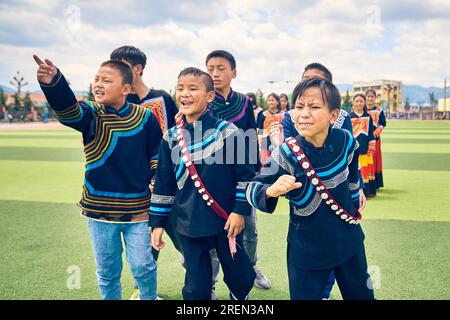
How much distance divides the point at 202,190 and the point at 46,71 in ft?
3.62

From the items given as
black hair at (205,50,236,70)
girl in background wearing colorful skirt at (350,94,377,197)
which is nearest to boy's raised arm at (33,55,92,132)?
black hair at (205,50,236,70)

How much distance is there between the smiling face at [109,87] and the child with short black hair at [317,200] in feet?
3.69

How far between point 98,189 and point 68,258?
1749 mm

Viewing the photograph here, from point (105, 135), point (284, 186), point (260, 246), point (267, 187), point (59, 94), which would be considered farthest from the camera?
point (260, 246)

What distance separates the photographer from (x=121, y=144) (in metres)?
2.74

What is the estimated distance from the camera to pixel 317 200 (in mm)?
2273

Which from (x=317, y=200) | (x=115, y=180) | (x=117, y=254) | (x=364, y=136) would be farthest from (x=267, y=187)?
(x=364, y=136)

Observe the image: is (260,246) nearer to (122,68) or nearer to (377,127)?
(122,68)

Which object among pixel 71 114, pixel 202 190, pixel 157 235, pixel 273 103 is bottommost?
pixel 157 235

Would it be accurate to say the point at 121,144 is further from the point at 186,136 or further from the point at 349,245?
the point at 349,245

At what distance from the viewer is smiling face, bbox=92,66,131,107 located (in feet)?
9.02

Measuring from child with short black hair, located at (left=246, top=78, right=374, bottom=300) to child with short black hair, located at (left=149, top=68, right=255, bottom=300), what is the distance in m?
0.29

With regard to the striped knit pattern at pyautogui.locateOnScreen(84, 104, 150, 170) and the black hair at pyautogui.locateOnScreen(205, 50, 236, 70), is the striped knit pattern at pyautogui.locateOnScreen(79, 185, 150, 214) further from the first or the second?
the black hair at pyautogui.locateOnScreen(205, 50, 236, 70)
